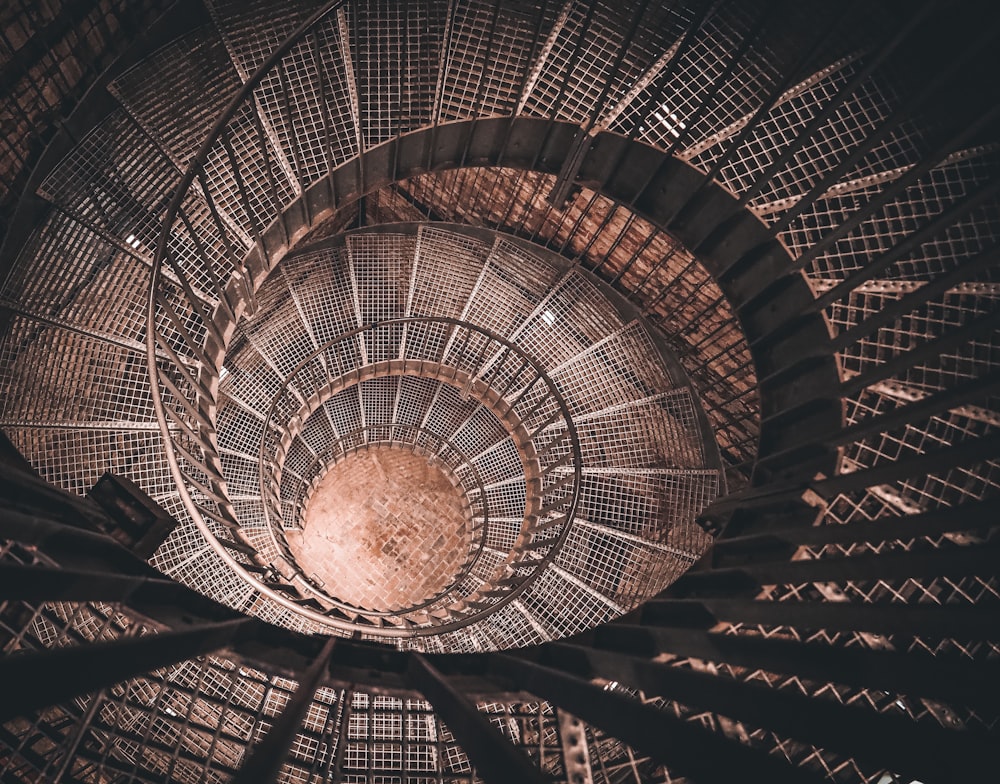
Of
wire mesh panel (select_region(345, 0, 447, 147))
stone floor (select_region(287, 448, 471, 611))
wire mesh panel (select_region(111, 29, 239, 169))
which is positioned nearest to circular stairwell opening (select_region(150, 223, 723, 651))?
stone floor (select_region(287, 448, 471, 611))

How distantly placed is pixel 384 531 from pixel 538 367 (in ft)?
16.0

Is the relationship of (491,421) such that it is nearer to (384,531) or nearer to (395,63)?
(384,531)

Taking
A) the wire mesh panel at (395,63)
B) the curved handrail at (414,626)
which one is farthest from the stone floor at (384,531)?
the wire mesh panel at (395,63)

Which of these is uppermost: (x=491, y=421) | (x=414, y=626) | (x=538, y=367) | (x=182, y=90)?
(x=538, y=367)

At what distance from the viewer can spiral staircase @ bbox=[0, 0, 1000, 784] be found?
2.93 metres

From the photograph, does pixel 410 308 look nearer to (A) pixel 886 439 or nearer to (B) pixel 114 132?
(B) pixel 114 132

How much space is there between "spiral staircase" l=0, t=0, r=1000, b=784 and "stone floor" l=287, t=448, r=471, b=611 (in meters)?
1.91

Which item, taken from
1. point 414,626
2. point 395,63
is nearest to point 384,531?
point 414,626

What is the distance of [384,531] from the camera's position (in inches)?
422

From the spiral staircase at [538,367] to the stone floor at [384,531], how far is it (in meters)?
1.91

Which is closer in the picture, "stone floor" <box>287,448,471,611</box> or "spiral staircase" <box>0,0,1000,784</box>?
"spiral staircase" <box>0,0,1000,784</box>

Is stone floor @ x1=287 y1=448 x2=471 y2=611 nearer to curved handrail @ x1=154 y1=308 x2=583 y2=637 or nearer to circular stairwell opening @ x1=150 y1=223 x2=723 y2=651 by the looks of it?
circular stairwell opening @ x1=150 y1=223 x2=723 y2=651

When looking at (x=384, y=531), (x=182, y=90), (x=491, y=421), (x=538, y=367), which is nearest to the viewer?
(x=182, y=90)

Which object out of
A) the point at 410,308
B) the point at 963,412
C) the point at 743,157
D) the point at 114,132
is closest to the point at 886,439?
the point at 963,412
